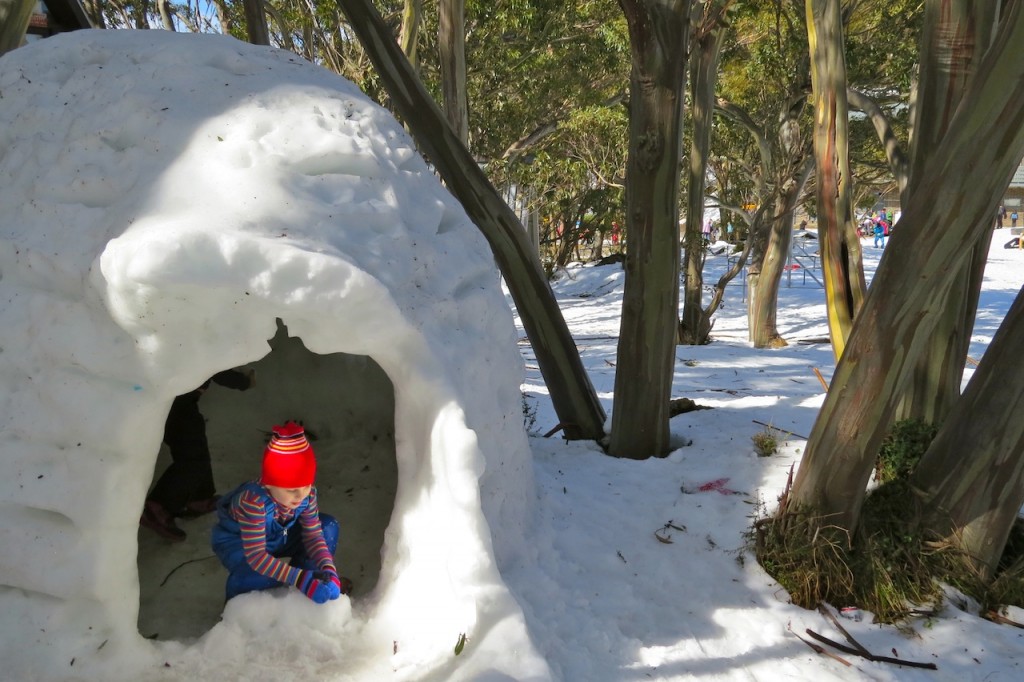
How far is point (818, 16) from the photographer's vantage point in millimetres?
4559

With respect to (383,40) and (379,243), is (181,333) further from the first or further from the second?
(383,40)

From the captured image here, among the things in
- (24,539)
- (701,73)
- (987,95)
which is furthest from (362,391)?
(701,73)

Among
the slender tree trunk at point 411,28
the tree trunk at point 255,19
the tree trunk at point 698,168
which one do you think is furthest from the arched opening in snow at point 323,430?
the tree trunk at point 698,168

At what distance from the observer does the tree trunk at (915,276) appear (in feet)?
9.04

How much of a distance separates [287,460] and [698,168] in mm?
8927

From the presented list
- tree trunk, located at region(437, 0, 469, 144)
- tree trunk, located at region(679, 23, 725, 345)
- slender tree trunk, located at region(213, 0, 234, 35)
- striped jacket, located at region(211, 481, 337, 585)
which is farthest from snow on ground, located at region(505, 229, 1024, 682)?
slender tree trunk, located at region(213, 0, 234, 35)

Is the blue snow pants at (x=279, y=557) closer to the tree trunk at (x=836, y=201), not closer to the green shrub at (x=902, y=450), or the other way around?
the green shrub at (x=902, y=450)

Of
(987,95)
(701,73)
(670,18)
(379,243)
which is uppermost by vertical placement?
(701,73)

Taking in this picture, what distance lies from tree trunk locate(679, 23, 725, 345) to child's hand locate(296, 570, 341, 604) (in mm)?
8668

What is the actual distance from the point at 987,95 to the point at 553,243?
20476mm

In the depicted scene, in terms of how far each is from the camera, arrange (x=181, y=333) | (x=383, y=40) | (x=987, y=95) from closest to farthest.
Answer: (x=181, y=333), (x=987, y=95), (x=383, y=40)

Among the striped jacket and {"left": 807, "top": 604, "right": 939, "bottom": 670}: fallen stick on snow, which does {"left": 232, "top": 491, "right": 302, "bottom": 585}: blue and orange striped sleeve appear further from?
{"left": 807, "top": 604, "right": 939, "bottom": 670}: fallen stick on snow

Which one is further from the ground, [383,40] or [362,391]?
[383,40]

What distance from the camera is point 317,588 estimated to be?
258 cm
